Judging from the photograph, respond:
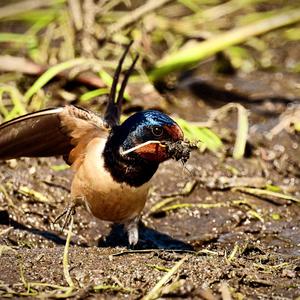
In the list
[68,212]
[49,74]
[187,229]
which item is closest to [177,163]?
[187,229]

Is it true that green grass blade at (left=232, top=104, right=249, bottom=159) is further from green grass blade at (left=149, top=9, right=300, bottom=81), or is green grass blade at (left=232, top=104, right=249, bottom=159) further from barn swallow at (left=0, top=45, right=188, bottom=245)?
barn swallow at (left=0, top=45, right=188, bottom=245)

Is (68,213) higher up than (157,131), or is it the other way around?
(157,131)

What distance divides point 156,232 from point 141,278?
1.33m

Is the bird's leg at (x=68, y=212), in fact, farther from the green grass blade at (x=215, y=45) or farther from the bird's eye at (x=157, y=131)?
the green grass blade at (x=215, y=45)

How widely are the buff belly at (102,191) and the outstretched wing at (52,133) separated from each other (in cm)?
7

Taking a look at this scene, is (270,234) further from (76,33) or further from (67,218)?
(76,33)

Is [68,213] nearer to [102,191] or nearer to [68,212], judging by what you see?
[68,212]

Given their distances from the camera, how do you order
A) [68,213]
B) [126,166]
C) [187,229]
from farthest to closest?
[187,229], [68,213], [126,166]

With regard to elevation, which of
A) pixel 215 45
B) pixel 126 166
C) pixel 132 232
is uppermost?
pixel 126 166

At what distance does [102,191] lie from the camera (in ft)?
13.5

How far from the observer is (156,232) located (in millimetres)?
4727

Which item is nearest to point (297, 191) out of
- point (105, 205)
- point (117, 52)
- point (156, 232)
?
point (156, 232)

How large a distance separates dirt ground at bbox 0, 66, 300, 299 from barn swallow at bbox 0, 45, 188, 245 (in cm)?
24

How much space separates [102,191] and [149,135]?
15.1 inches
